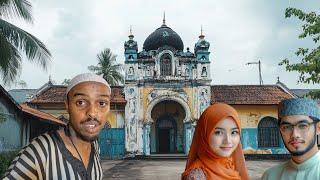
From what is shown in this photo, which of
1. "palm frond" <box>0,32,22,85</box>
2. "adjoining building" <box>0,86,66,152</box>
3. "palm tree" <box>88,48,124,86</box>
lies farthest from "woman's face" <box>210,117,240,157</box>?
"palm tree" <box>88,48,124,86</box>

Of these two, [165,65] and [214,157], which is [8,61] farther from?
[165,65]

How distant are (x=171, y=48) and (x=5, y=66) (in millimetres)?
16141

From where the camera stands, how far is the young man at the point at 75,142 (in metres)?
2.32

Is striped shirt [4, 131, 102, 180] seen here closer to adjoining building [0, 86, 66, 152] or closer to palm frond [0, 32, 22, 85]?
palm frond [0, 32, 22, 85]

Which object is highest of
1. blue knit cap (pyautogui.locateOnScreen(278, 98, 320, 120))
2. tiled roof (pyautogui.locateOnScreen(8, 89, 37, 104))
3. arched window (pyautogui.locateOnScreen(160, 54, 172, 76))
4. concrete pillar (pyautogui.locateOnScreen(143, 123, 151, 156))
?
arched window (pyautogui.locateOnScreen(160, 54, 172, 76))

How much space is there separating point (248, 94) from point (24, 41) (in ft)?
60.9

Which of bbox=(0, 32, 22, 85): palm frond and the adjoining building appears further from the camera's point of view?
the adjoining building

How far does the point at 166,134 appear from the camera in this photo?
27.4m

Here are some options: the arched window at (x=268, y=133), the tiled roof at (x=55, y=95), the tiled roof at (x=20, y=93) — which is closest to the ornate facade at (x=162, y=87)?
the tiled roof at (x=55, y=95)

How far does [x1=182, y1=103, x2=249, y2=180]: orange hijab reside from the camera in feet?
8.76

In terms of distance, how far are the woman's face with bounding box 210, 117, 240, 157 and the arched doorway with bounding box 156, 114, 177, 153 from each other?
24.6 metres

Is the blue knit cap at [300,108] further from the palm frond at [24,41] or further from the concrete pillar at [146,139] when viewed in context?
the concrete pillar at [146,139]

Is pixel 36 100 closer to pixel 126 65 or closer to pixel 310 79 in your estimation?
pixel 126 65

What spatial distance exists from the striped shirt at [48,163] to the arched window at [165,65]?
23.8 meters
